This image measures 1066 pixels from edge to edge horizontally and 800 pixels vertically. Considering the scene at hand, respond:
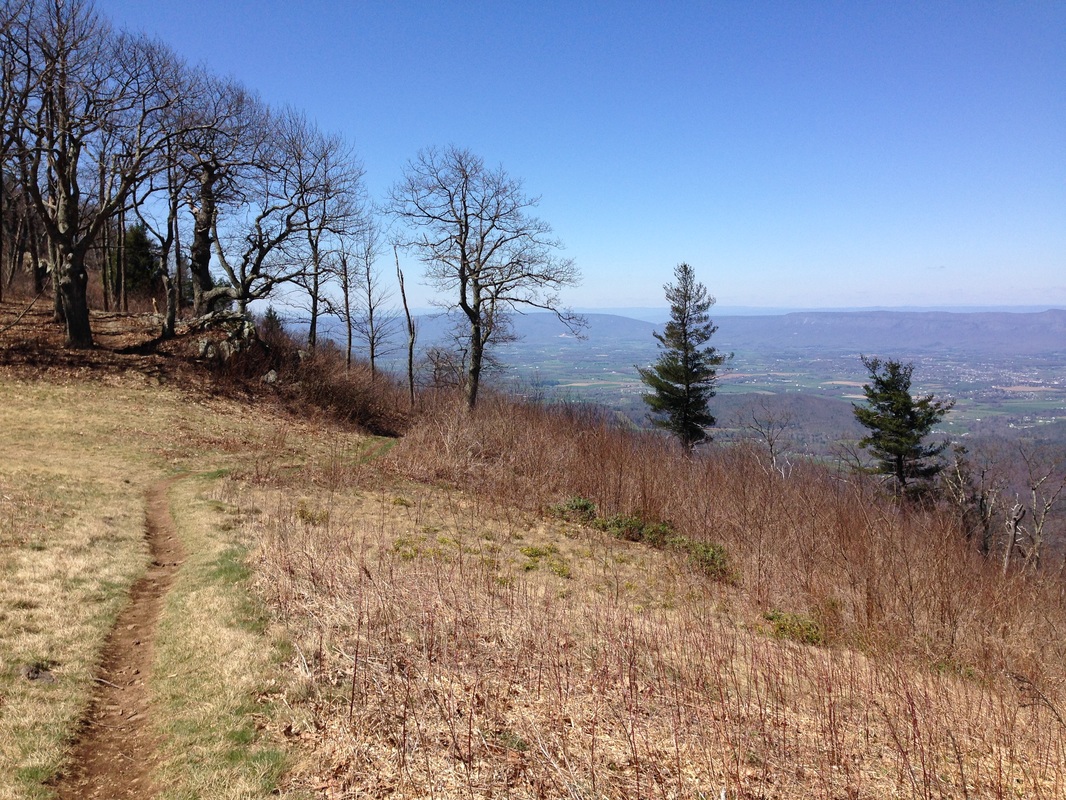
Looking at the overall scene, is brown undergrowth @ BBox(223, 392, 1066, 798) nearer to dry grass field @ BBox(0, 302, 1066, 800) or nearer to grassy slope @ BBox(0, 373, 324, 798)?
dry grass field @ BBox(0, 302, 1066, 800)

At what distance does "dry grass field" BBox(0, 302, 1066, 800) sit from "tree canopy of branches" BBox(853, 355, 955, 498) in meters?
19.5

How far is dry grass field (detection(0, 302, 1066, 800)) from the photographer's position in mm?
4301

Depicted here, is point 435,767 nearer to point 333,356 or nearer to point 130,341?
point 130,341

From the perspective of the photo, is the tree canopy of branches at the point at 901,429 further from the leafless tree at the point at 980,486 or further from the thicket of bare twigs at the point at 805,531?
the thicket of bare twigs at the point at 805,531

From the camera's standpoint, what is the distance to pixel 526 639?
5.96 meters

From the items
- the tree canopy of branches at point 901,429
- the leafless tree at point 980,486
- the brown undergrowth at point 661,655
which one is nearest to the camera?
the brown undergrowth at point 661,655

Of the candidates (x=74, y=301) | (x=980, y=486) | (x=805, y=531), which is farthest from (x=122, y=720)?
(x=980, y=486)

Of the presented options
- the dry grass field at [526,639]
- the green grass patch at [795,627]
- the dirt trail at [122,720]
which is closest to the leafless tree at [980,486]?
the dry grass field at [526,639]

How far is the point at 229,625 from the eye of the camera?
6.26 m

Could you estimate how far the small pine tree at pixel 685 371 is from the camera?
36.2m

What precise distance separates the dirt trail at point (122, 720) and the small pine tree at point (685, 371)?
3103cm

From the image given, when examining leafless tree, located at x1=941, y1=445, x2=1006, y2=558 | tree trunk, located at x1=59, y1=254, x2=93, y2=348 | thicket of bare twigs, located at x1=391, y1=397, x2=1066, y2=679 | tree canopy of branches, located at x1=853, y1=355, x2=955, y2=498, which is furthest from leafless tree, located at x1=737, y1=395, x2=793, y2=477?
tree trunk, located at x1=59, y1=254, x2=93, y2=348

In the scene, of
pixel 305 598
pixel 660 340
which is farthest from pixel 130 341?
pixel 660 340

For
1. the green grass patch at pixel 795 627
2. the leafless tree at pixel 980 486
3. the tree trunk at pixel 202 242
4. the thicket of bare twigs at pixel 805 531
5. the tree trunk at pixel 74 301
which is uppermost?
the tree trunk at pixel 202 242
